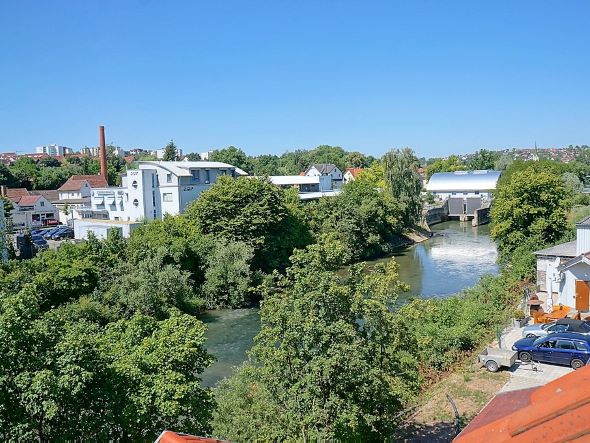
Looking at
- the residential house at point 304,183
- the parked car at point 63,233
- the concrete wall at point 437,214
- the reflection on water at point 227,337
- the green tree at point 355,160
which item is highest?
the green tree at point 355,160

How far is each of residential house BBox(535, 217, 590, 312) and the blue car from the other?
6.83m

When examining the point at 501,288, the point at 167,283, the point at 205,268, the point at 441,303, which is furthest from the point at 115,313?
the point at 501,288

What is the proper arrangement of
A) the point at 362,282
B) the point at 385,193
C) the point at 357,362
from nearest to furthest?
the point at 357,362
the point at 362,282
the point at 385,193

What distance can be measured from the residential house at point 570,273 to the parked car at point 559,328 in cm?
408

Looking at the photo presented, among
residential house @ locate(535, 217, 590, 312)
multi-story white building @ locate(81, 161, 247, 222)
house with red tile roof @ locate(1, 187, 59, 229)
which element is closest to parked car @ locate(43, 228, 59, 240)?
multi-story white building @ locate(81, 161, 247, 222)

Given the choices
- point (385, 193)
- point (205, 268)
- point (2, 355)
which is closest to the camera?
point (2, 355)

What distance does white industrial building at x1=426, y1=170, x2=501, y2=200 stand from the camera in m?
83.2

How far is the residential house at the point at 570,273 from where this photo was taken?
23953 millimetres

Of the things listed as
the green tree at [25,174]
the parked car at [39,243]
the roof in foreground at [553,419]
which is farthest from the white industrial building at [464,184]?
the roof in foreground at [553,419]

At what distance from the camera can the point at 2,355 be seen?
9.22 meters

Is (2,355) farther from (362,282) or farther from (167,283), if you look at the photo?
(167,283)

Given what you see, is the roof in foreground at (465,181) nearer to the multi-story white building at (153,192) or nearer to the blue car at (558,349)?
the multi-story white building at (153,192)

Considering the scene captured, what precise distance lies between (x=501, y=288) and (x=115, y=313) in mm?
21467

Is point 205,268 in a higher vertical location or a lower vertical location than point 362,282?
lower
